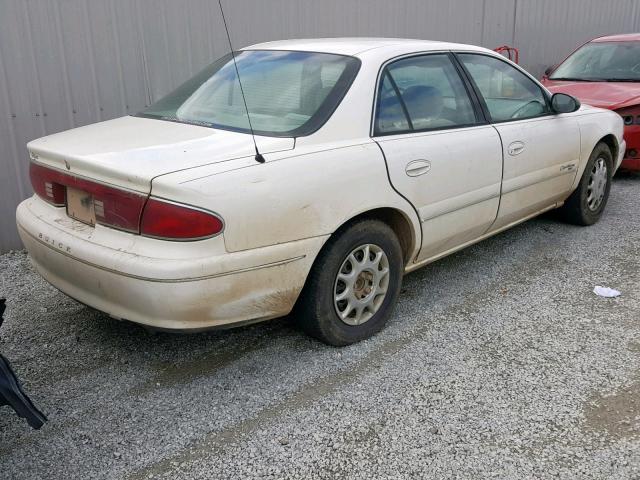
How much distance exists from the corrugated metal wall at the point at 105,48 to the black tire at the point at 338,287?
10.1 ft

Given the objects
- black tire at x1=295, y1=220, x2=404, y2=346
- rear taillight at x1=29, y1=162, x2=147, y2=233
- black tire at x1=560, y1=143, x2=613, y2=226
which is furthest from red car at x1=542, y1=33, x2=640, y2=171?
rear taillight at x1=29, y1=162, x2=147, y2=233

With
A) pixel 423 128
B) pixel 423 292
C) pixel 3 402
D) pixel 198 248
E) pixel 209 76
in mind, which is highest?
pixel 209 76

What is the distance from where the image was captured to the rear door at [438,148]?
11.4 ft

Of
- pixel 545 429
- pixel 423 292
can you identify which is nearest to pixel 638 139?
pixel 423 292

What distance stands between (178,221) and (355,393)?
121 cm

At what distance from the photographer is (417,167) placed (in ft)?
11.5

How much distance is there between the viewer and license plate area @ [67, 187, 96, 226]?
9.73 ft

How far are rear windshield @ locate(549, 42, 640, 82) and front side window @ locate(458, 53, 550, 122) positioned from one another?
141 inches

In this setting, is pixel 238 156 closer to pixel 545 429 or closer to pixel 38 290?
pixel 545 429

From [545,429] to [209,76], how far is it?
2789mm

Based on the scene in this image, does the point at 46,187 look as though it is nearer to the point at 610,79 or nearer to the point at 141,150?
the point at 141,150

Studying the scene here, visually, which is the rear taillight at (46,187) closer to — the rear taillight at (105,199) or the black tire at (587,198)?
the rear taillight at (105,199)

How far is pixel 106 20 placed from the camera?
17.4ft

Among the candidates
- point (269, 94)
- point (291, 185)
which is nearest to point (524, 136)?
point (269, 94)
